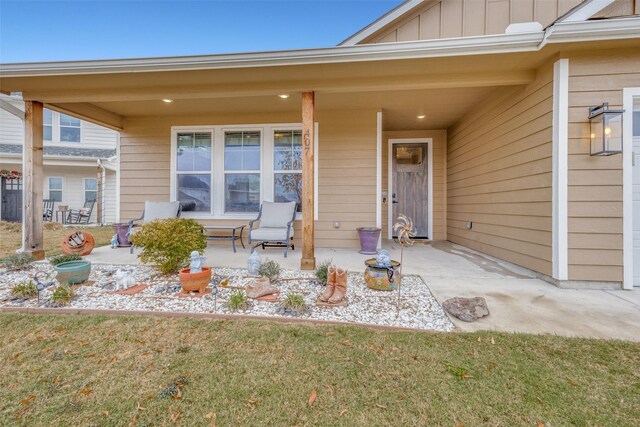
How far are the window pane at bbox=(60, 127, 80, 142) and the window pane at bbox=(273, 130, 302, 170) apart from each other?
405 inches

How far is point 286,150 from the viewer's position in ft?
17.7

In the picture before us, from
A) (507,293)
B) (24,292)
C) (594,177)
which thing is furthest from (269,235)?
(594,177)

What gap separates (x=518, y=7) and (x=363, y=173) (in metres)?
3.55

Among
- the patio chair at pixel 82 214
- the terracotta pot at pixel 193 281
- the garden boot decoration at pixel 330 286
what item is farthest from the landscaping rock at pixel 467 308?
the patio chair at pixel 82 214

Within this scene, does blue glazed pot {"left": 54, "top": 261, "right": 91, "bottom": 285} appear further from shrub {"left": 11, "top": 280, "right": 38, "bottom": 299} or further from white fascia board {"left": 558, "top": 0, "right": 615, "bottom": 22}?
white fascia board {"left": 558, "top": 0, "right": 615, "bottom": 22}

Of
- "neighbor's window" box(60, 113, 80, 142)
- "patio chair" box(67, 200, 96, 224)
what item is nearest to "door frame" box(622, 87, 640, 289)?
"patio chair" box(67, 200, 96, 224)

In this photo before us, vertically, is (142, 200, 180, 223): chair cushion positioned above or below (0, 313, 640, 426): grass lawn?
above

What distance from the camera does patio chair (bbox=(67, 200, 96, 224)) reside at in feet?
32.4

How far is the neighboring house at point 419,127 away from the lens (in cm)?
299

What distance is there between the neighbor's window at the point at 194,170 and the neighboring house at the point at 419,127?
0.09ft

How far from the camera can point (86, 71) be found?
3.57 meters

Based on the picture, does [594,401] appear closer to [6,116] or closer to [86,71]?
[86,71]

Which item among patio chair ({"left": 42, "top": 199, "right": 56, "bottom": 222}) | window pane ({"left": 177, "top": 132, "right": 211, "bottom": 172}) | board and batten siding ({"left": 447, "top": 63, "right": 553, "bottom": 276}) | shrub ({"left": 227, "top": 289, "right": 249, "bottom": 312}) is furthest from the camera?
patio chair ({"left": 42, "top": 199, "right": 56, "bottom": 222})

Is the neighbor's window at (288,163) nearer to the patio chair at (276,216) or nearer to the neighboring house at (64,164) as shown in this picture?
the patio chair at (276,216)
